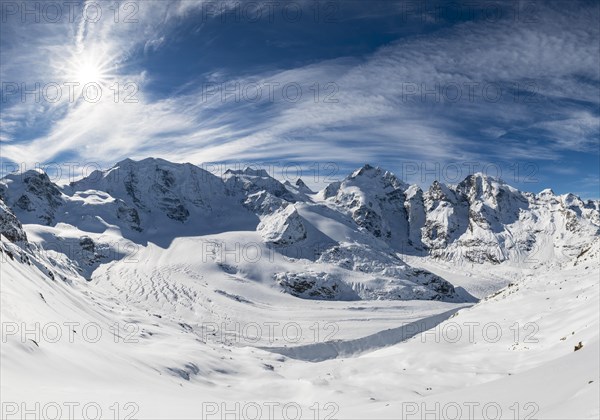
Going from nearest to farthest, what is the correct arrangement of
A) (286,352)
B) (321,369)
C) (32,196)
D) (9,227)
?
(321,369)
(9,227)
(286,352)
(32,196)

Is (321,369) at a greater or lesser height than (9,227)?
lesser

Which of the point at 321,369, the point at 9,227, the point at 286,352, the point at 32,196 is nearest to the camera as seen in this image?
the point at 321,369

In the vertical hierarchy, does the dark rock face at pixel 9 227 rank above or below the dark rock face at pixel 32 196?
above

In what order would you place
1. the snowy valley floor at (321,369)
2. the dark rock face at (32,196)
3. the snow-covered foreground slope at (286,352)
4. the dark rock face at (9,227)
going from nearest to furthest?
the snowy valley floor at (321,369)
the snow-covered foreground slope at (286,352)
the dark rock face at (9,227)
the dark rock face at (32,196)

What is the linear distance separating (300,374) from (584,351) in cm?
2351

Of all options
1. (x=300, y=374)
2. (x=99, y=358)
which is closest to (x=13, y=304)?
(x=99, y=358)

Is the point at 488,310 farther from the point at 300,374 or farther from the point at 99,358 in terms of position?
the point at 99,358

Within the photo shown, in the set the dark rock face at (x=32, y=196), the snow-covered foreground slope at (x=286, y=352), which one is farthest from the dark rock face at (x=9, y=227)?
the dark rock face at (x=32, y=196)

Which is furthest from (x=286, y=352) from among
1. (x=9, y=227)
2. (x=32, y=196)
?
(x=32, y=196)

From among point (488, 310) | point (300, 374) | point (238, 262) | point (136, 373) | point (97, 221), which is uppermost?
point (136, 373)

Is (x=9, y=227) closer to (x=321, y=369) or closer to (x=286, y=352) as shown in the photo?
(x=286, y=352)

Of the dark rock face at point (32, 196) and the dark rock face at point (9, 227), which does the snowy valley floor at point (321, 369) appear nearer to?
the dark rock face at point (9, 227)

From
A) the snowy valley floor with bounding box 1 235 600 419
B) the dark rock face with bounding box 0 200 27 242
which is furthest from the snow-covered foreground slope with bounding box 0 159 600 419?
the dark rock face with bounding box 0 200 27 242

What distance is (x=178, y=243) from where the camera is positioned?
15950cm
